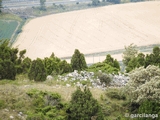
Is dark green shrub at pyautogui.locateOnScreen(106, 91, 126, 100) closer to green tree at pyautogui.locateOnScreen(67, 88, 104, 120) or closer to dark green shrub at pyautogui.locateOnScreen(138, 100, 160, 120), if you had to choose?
green tree at pyautogui.locateOnScreen(67, 88, 104, 120)

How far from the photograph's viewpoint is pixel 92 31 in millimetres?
56375

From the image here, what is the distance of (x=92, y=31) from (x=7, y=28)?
18389 mm

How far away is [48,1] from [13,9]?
16.4 metres

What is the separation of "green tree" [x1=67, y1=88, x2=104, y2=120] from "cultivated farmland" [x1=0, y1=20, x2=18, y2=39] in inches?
1816

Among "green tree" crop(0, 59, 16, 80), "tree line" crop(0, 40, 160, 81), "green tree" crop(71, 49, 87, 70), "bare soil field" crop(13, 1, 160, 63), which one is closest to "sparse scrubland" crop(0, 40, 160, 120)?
"green tree" crop(0, 59, 16, 80)

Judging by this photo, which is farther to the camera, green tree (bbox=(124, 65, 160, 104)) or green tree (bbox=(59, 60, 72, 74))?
green tree (bbox=(59, 60, 72, 74))

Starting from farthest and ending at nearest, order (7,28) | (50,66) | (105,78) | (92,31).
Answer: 1. (7,28)
2. (92,31)
3. (50,66)
4. (105,78)

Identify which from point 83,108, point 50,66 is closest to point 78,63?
point 50,66

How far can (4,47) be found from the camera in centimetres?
1920

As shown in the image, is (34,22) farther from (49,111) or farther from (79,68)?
(49,111)

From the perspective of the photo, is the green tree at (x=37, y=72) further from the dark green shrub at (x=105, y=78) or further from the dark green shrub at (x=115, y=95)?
the dark green shrub at (x=115, y=95)

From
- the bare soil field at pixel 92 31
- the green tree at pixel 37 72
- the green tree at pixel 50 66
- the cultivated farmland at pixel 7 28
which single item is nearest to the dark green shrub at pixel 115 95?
the green tree at pixel 37 72

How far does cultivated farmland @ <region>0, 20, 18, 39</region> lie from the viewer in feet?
185

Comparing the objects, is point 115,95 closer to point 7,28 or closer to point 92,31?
point 92,31
